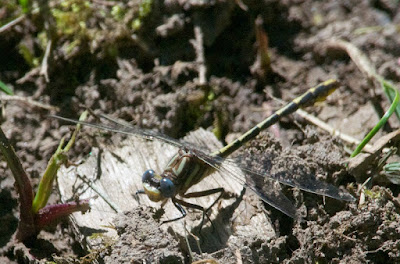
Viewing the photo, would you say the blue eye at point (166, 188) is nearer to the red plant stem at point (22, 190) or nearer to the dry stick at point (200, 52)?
the red plant stem at point (22, 190)

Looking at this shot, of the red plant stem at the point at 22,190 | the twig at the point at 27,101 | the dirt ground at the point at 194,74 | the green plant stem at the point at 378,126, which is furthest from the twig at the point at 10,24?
the green plant stem at the point at 378,126

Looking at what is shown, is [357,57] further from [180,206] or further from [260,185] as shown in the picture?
[180,206]

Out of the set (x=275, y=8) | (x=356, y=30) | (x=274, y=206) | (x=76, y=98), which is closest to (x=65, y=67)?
(x=76, y=98)

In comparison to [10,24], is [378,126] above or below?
below

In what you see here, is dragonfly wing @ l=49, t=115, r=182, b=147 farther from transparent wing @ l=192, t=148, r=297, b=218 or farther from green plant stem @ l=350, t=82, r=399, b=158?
green plant stem @ l=350, t=82, r=399, b=158

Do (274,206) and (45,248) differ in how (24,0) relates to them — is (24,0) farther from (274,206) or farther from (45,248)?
(274,206)

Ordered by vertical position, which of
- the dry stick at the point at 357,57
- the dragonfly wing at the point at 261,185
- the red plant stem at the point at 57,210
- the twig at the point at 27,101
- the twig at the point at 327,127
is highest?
the twig at the point at 27,101

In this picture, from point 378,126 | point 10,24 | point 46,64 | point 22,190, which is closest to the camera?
point 22,190

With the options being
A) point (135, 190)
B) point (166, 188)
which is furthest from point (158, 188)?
point (135, 190)
